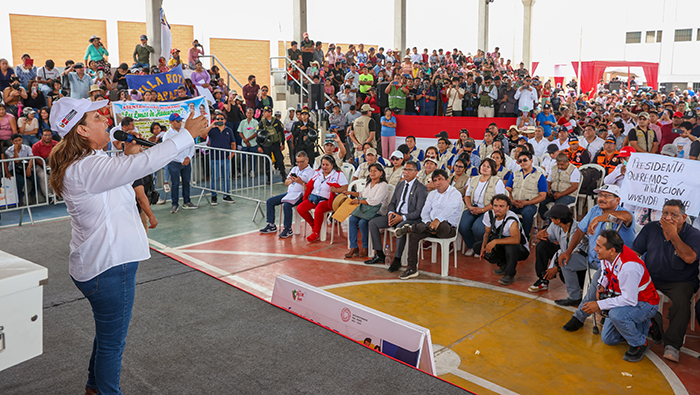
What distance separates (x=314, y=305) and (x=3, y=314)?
2663mm

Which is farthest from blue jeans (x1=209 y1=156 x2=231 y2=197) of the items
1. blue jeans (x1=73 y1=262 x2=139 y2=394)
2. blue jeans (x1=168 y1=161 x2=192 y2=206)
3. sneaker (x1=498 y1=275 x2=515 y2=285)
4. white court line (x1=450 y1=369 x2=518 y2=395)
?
blue jeans (x1=73 y1=262 x2=139 y2=394)

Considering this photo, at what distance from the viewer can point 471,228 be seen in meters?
7.75

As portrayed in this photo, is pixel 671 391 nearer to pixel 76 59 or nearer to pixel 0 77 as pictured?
pixel 0 77

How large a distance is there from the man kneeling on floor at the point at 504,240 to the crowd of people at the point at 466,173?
2 centimetres

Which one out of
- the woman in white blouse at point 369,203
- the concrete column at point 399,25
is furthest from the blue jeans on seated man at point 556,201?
the concrete column at point 399,25

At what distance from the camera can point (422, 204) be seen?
7.27 metres

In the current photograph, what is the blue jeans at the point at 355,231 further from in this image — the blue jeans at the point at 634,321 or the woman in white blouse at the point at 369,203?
the blue jeans at the point at 634,321

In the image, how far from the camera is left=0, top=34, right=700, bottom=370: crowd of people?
488cm

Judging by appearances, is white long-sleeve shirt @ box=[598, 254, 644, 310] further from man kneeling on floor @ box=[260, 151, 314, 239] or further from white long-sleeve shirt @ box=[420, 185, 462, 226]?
man kneeling on floor @ box=[260, 151, 314, 239]

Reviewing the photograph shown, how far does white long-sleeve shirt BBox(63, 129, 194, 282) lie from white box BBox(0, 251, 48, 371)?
0.25 metres

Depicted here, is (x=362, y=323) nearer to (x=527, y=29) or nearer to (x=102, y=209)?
(x=102, y=209)

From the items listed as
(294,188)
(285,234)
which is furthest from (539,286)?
(294,188)

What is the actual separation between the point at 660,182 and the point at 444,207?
2589 mm

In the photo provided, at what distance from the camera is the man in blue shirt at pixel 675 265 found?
4.71 meters
